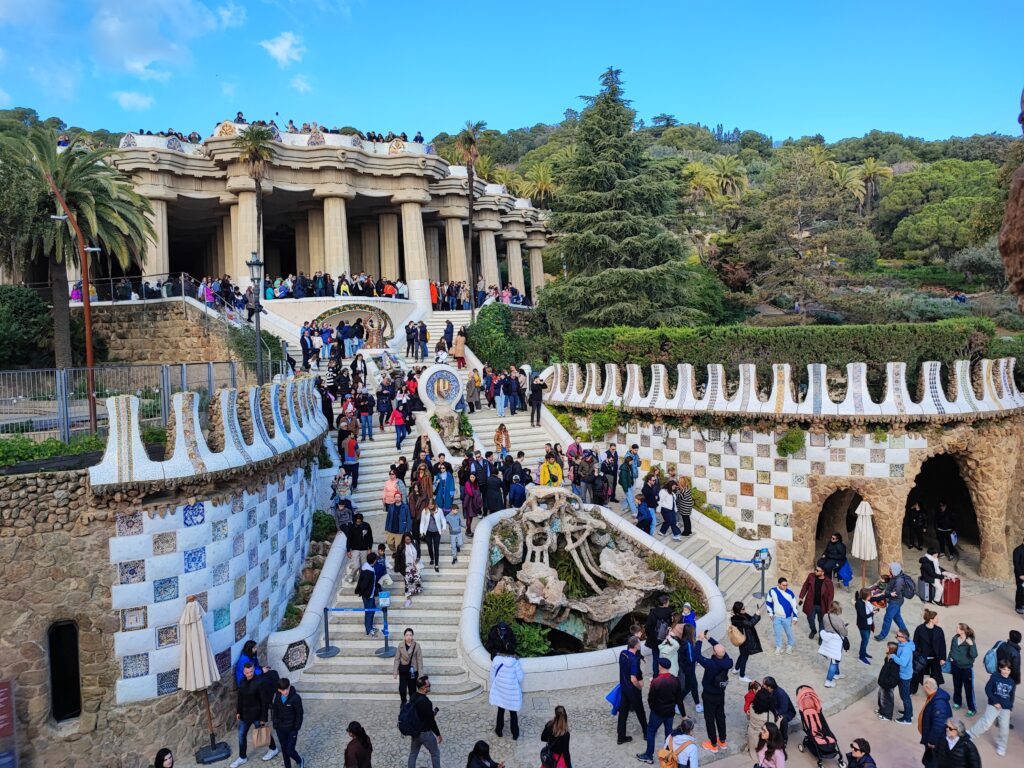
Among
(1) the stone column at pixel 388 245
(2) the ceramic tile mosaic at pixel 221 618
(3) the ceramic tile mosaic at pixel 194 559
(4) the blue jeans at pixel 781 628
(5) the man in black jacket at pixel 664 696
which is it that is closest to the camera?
(5) the man in black jacket at pixel 664 696

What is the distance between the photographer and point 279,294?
34.8 meters

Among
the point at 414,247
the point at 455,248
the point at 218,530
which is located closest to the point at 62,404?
the point at 218,530

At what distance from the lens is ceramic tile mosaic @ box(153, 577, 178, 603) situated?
10.9 metres

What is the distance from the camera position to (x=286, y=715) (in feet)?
32.6

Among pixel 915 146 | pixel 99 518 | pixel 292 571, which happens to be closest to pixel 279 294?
pixel 292 571

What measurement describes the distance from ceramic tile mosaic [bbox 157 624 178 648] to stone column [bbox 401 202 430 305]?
2979 cm

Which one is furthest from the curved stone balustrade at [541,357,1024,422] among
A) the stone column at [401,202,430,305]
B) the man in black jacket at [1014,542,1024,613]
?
the stone column at [401,202,430,305]

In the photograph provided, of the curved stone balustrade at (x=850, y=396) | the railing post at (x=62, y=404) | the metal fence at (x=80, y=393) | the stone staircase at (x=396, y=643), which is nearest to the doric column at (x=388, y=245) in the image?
the curved stone balustrade at (x=850, y=396)

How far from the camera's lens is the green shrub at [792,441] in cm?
1964

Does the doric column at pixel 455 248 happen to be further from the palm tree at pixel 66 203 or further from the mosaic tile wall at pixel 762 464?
the mosaic tile wall at pixel 762 464

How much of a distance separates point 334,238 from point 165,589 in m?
28.9

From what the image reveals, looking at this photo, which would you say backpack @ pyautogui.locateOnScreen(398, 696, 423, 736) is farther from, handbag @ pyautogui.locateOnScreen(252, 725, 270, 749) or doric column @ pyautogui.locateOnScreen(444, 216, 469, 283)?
Result: doric column @ pyautogui.locateOnScreen(444, 216, 469, 283)

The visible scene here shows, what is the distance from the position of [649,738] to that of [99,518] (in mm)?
8250

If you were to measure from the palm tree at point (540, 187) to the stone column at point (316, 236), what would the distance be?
3160 cm
